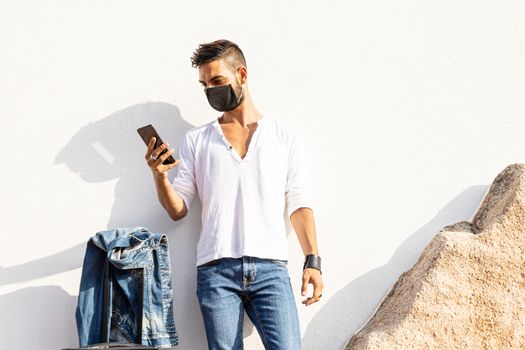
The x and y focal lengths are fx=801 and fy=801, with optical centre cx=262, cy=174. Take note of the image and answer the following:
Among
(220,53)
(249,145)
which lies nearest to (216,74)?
(220,53)

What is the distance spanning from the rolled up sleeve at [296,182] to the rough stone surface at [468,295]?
59cm

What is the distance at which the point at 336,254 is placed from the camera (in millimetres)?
3623

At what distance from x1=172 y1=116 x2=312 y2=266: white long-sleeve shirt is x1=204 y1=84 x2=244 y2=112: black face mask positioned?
13 centimetres

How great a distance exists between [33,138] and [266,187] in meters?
1.10

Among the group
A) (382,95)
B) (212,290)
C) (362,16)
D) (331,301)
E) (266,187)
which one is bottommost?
(331,301)

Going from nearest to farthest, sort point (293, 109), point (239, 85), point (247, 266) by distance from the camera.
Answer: point (247, 266) < point (239, 85) < point (293, 109)

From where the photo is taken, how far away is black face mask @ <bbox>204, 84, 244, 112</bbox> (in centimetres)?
339

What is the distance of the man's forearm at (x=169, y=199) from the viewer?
3295 millimetres

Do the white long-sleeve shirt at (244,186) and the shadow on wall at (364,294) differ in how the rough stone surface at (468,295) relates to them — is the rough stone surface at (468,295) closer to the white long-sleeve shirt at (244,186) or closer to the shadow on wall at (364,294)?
the shadow on wall at (364,294)

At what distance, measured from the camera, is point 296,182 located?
3496mm

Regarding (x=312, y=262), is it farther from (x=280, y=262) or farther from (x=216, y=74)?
(x=216, y=74)

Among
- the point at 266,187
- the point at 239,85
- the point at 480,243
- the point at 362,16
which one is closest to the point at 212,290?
the point at 266,187

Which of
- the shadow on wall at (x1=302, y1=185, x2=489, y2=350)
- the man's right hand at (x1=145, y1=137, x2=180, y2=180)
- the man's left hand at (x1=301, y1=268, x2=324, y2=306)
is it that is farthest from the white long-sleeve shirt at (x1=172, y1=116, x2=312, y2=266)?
the shadow on wall at (x1=302, y1=185, x2=489, y2=350)

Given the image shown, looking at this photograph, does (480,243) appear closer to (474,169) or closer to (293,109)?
(474,169)
